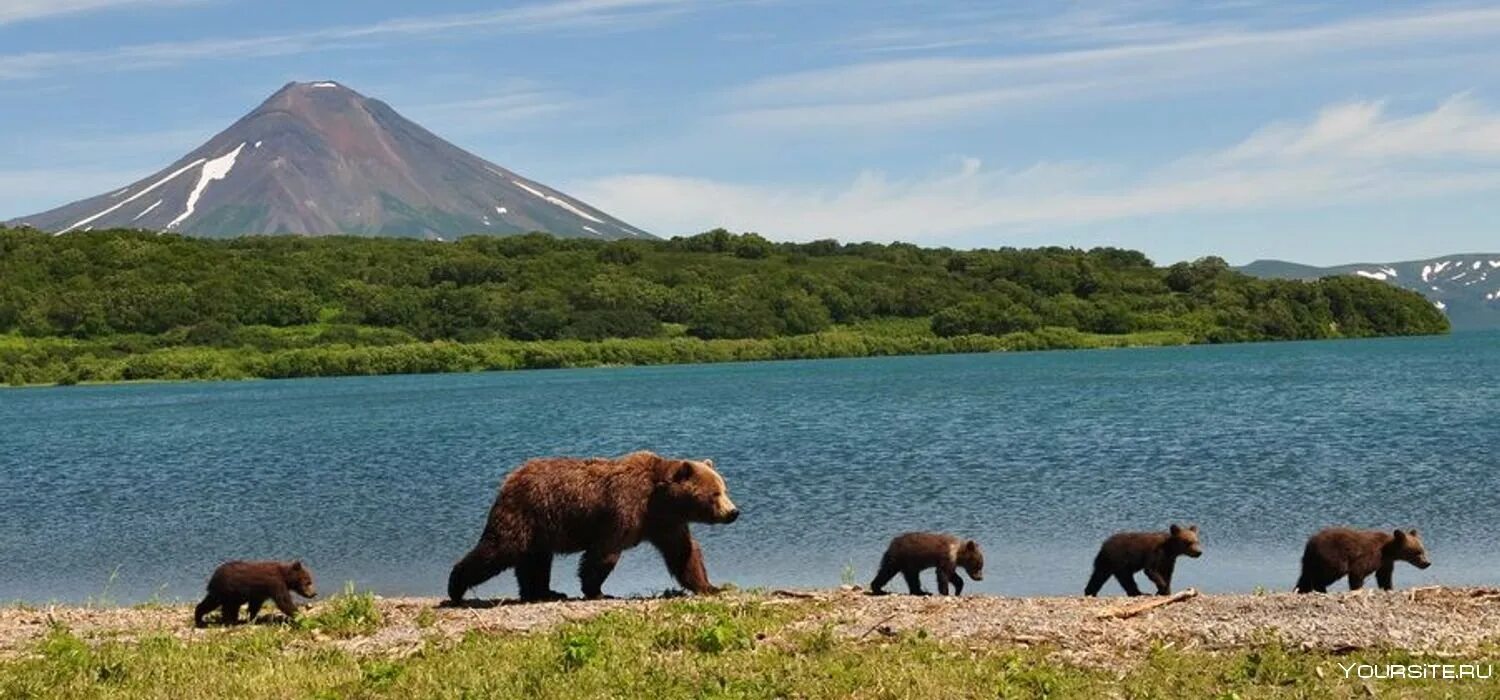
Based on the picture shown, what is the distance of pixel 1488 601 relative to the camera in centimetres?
1349

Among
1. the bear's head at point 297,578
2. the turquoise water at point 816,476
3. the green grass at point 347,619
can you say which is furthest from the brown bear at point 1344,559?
the bear's head at point 297,578

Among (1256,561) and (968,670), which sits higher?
(968,670)

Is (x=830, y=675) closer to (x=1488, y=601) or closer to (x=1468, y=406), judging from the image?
Answer: (x=1488, y=601)

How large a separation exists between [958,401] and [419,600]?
6572 centimetres

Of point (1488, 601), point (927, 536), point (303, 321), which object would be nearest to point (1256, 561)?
point (927, 536)

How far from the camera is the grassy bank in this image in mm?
148875

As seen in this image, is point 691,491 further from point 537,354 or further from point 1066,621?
point 537,354

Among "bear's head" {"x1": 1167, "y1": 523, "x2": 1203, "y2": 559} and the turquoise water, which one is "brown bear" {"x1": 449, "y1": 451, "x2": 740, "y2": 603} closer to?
the turquoise water

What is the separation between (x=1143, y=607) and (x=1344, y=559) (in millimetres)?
4556

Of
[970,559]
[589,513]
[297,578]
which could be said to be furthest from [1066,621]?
[297,578]

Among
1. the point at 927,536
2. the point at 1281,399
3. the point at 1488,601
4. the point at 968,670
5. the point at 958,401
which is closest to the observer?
the point at 968,670

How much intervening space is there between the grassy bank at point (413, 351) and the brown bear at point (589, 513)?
14345 cm

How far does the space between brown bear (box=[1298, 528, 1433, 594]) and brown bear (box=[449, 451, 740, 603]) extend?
6.75 meters

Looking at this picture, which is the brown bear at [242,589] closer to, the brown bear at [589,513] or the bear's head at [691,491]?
the brown bear at [589,513]
